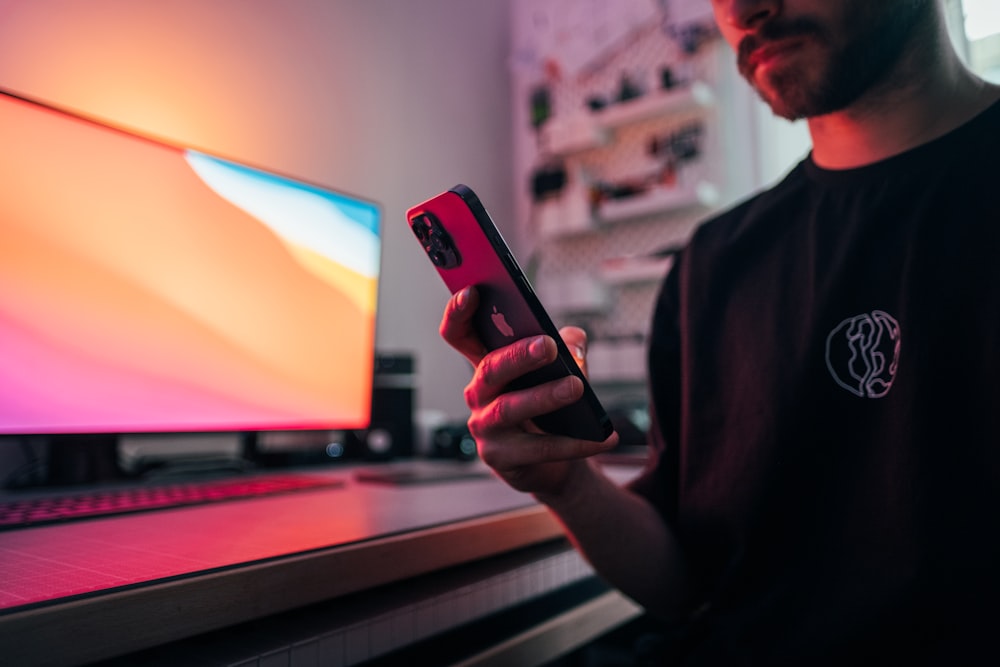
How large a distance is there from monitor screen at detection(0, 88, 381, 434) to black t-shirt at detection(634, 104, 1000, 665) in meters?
0.53

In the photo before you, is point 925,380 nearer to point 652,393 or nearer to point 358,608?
point 652,393

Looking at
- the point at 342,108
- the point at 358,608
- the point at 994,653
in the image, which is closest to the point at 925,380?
the point at 994,653

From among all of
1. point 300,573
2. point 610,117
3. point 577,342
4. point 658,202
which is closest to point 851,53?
point 577,342

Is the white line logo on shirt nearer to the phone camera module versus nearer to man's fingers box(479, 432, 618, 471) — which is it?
man's fingers box(479, 432, 618, 471)

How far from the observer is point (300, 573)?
0.48 metres

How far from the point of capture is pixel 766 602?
2.12 ft

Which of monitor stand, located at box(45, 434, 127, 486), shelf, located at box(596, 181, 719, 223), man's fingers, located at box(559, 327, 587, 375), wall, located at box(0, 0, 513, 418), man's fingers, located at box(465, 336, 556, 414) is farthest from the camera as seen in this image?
shelf, located at box(596, 181, 719, 223)

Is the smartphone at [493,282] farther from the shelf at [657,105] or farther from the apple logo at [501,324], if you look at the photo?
the shelf at [657,105]

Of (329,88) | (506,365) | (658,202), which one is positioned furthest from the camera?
(658,202)

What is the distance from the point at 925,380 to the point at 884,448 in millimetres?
73

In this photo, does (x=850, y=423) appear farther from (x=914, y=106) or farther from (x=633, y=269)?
(x=633, y=269)

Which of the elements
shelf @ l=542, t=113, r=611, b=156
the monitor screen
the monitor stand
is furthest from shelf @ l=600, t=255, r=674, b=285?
the monitor stand

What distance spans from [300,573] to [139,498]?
34 cm

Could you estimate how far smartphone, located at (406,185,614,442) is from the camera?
52 centimetres
